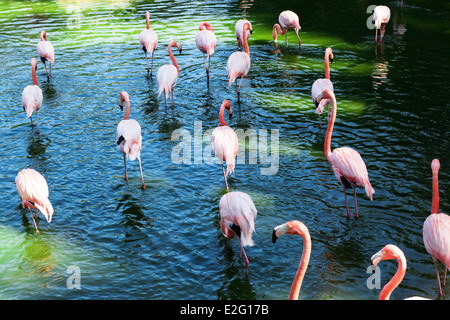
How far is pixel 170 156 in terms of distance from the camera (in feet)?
30.2

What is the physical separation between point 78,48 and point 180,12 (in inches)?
218

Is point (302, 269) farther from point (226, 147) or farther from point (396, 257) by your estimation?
point (226, 147)

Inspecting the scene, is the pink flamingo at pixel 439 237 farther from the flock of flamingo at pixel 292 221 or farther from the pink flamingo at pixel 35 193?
the pink flamingo at pixel 35 193

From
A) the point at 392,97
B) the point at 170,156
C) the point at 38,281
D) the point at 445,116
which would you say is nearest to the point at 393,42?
the point at 392,97

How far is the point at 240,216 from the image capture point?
6.06 metres

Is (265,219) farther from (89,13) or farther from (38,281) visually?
(89,13)

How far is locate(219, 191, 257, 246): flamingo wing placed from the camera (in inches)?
239

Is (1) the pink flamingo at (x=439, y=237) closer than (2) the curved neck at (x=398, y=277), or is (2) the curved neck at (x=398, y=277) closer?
(2) the curved neck at (x=398, y=277)

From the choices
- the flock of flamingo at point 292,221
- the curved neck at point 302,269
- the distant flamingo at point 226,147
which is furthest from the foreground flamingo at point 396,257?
the distant flamingo at point 226,147

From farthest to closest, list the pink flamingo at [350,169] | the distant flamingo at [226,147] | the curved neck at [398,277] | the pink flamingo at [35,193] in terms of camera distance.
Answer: the distant flamingo at [226,147], the pink flamingo at [35,193], the pink flamingo at [350,169], the curved neck at [398,277]

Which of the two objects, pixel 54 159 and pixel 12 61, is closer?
pixel 54 159

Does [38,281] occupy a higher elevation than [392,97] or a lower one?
lower

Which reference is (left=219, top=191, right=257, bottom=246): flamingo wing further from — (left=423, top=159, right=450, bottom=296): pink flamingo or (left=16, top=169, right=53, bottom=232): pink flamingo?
(left=16, top=169, right=53, bottom=232): pink flamingo

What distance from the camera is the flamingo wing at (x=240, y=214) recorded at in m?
6.06
